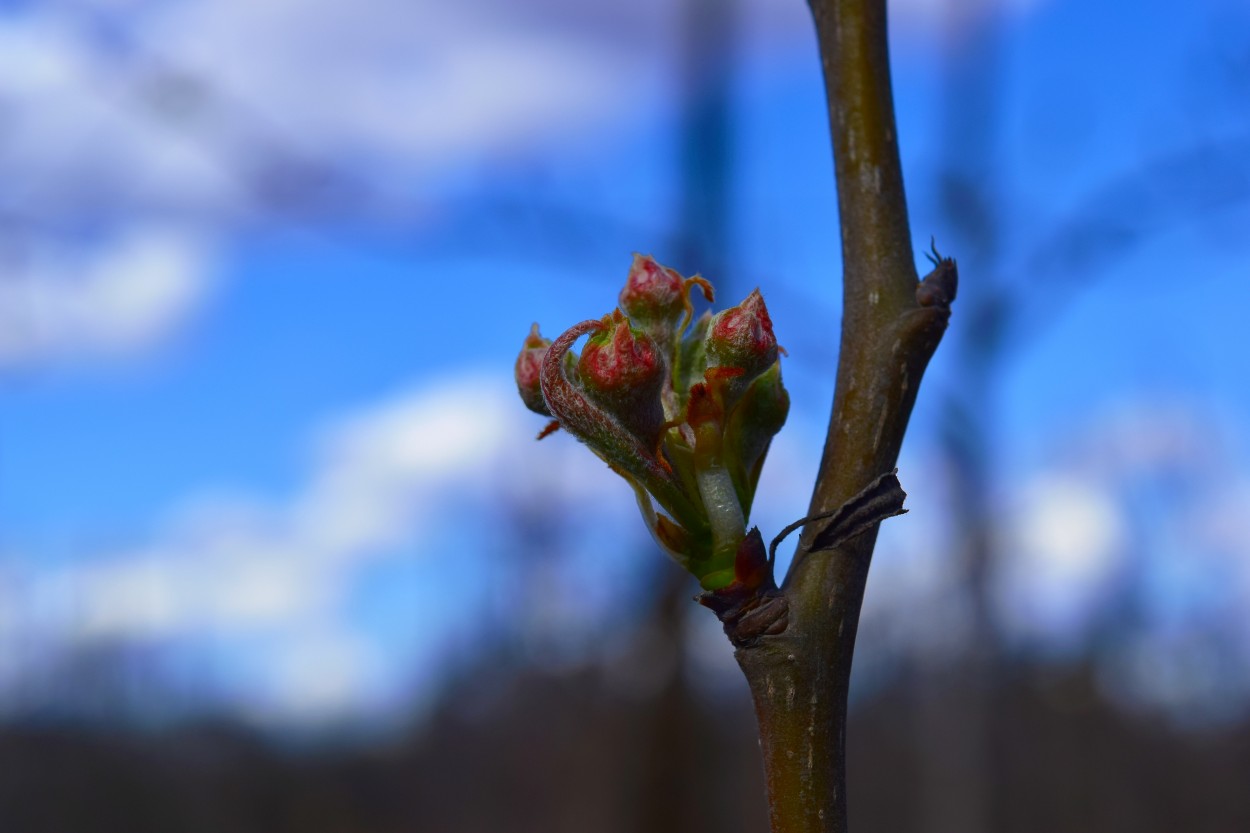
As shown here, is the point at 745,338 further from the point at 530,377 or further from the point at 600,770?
the point at 600,770

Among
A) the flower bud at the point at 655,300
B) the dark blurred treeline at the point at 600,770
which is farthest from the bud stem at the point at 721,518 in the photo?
the dark blurred treeline at the point at 600,770

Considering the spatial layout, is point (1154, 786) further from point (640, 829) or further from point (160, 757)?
point (160, 757)

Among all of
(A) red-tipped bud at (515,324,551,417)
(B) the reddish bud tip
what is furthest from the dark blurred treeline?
(B) the reddish bud tip

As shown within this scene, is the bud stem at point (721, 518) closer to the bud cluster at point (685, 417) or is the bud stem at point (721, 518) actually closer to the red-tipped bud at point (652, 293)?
the bud cluster at point (685, 417)

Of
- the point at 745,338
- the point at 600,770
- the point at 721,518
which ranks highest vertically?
the point at 600,770

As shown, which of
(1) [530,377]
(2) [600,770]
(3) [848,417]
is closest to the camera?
(3) [848,417]

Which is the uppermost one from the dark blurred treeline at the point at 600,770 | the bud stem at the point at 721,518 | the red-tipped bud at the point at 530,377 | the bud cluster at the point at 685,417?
the dark blurred treeline at the point at 600,770

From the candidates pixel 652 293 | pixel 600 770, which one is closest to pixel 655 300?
pixel 652 293
